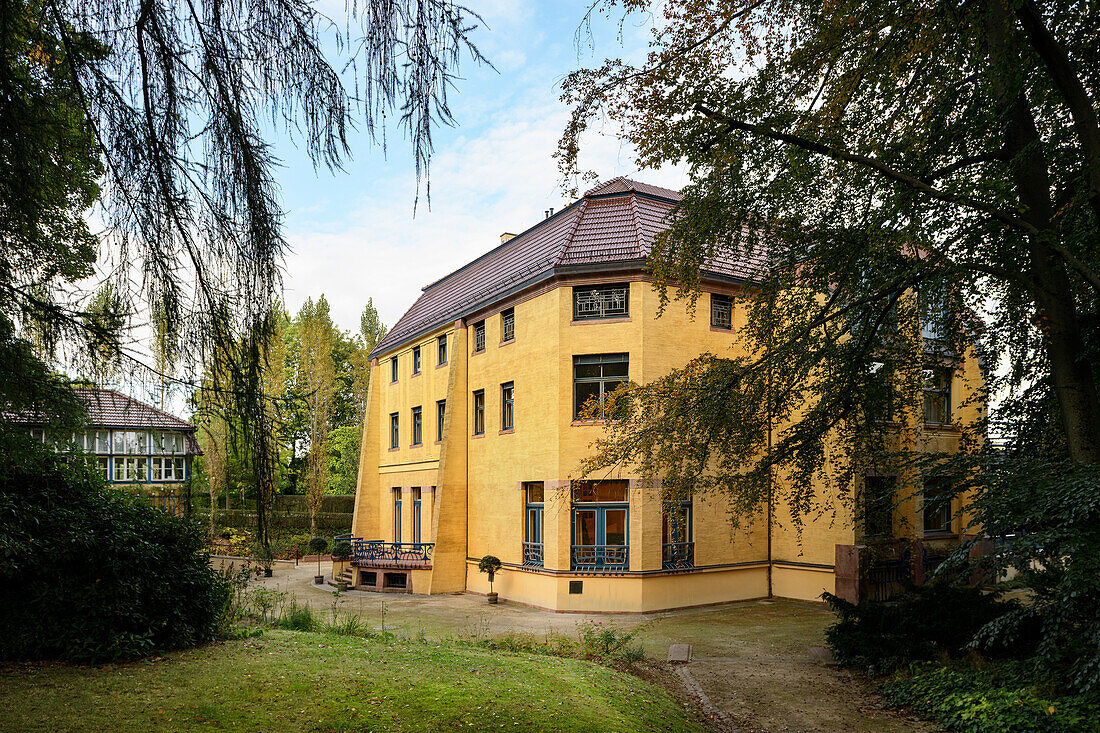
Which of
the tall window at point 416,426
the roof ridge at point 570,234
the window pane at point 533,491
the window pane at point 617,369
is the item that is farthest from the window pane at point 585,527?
the tall window at point 416,426

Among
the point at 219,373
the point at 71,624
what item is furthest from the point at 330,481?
the point at 219,373

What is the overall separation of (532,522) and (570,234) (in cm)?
814

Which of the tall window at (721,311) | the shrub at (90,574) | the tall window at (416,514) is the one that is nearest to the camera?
the shrub at (90,574)

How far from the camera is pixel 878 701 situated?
1016cm

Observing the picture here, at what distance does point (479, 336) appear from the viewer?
966 inches

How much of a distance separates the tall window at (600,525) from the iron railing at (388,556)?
5.94 m

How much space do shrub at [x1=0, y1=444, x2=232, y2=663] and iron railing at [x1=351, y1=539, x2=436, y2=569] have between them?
13.7 meters

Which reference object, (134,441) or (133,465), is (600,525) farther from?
(134,441)

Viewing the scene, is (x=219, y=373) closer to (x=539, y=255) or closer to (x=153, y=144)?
(x=153, y=144)

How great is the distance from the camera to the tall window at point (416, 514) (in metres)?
27.4

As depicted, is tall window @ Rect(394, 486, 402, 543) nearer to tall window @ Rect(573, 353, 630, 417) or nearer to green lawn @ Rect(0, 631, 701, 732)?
tall window @ Rect(573, 353, 630, 417)

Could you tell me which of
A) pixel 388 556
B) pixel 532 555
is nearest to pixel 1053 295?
pixel 532 555

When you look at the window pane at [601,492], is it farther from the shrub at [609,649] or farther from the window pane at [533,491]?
the shrub at [609,649]

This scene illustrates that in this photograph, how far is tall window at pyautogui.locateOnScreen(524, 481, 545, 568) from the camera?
807 inches
